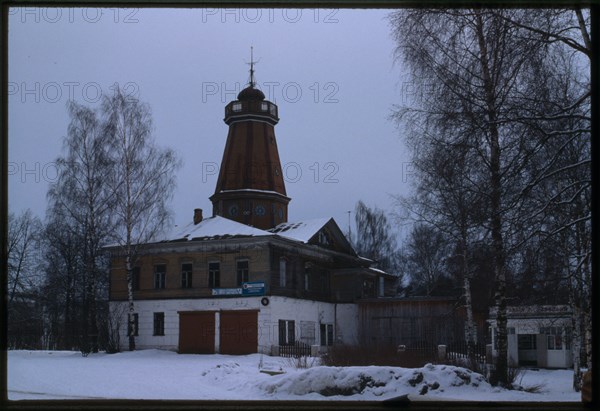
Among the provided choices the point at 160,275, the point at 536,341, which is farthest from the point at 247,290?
the point at 536,341

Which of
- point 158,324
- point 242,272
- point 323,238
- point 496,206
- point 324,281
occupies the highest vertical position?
point 323,238

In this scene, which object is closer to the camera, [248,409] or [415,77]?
[248,409]

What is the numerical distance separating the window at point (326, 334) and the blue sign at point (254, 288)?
6.46 meters

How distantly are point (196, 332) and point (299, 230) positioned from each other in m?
8.41

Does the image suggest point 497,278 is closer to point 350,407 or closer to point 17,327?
point 350,407

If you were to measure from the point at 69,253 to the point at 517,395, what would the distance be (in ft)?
96.0

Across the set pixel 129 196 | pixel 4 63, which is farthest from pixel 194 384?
pixel 129 196

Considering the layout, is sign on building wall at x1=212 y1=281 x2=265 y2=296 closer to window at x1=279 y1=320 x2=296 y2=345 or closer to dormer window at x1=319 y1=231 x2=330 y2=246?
window at x1=279 y1=320 x2=296 y2=345

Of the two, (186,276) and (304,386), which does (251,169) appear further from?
(304,386)

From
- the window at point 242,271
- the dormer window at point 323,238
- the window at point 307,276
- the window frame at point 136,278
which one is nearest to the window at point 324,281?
the dormer window at point 323,238

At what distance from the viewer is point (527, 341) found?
24516 millimetres

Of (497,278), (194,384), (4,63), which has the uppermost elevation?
(4,63)

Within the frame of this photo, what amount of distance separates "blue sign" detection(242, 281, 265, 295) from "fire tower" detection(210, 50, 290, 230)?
20.5 feet

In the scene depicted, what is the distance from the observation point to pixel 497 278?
15.1 meters
